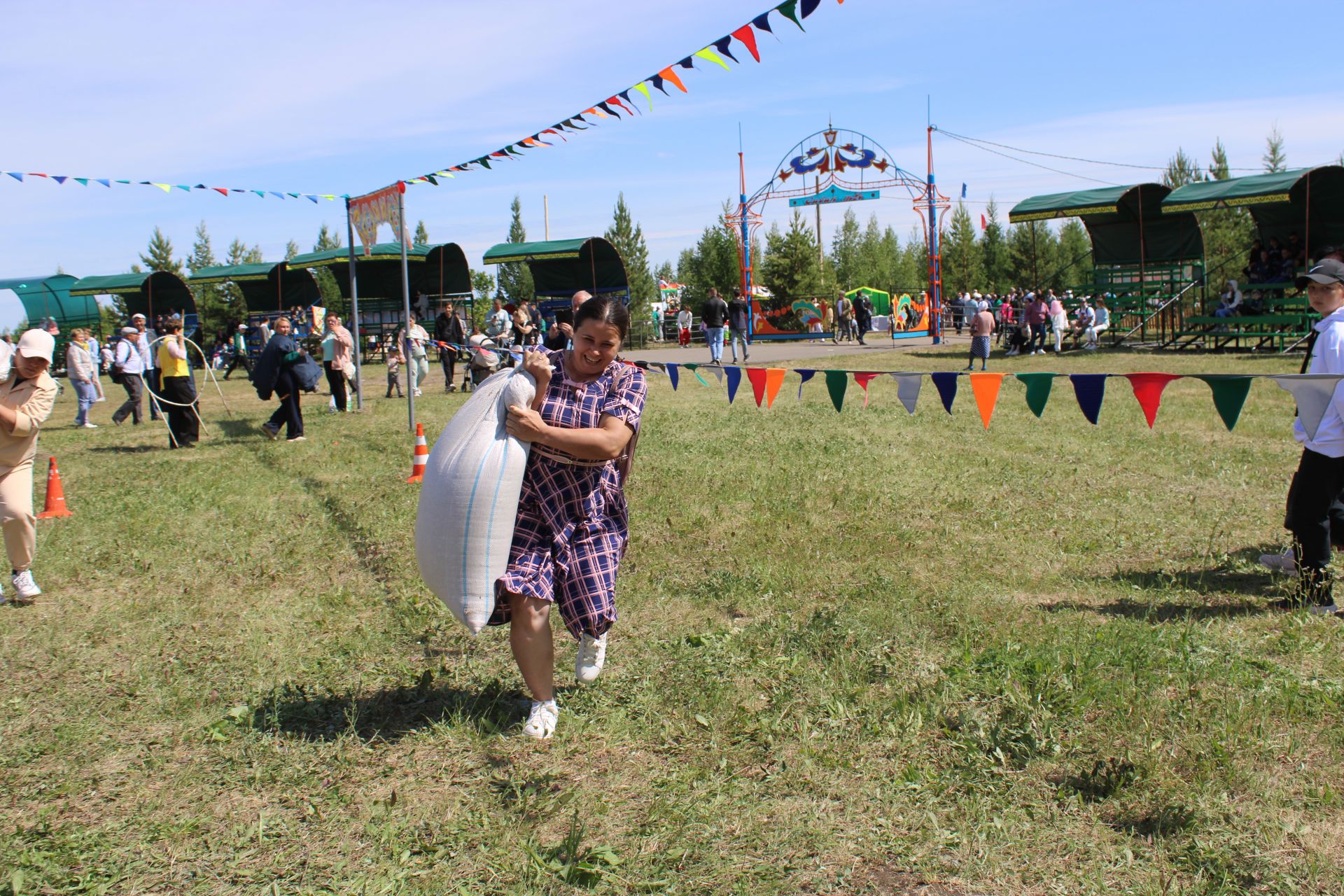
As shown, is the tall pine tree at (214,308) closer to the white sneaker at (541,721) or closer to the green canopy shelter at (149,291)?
the green canopy shelter at (149,291)

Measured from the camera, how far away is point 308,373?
42.8ft

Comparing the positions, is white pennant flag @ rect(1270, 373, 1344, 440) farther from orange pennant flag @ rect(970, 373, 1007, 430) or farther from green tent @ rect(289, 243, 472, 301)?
green tent @ rect(289, 243, 472, 301)

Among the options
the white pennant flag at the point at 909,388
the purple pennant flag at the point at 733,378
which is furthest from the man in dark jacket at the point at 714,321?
the white pennant flag at the point at 909,388

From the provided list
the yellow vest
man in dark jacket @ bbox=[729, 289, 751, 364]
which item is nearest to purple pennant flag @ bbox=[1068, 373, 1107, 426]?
the yellow vest

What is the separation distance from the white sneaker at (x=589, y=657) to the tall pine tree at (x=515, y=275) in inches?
1644

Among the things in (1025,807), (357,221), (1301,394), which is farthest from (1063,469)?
(357,221)

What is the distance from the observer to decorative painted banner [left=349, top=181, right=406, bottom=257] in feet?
41.1

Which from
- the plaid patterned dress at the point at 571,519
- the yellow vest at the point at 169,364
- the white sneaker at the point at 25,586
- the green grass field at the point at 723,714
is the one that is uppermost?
the yellow vest at the point at 169,364

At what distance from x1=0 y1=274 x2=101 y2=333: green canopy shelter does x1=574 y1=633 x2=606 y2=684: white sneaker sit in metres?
37.5

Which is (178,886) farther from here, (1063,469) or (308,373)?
(308,373)

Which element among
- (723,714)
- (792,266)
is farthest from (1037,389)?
(792,266)

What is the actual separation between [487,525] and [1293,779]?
302 centimetres

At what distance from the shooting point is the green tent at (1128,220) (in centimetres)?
2481

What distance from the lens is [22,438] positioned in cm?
618
